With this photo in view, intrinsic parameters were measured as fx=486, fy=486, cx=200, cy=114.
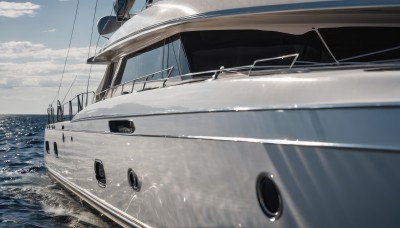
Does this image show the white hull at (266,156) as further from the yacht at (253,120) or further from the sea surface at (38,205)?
the sea surface at (38,205)

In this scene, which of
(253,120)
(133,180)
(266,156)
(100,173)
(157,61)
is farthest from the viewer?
(100,173)

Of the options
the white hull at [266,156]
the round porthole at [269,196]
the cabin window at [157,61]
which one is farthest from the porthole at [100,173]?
the round porthole at [269,196]

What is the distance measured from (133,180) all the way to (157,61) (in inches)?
65.7

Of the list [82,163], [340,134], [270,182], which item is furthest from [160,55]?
[340,134]

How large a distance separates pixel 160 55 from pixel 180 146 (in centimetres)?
218

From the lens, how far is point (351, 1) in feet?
14.5

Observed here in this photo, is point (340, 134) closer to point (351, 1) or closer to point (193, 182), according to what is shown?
point (193, 182)

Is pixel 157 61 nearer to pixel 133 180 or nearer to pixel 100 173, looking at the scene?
pixel 133 180

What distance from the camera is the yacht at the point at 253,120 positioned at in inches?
107

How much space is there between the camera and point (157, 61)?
632 centimetres

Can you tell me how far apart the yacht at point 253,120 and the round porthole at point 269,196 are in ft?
0.03

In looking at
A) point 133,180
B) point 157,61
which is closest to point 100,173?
point 133,180

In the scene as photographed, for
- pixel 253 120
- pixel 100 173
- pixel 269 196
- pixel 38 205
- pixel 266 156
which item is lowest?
pixel 38 205

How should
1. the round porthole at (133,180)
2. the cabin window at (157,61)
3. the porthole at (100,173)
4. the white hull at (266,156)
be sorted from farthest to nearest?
the porthole at (100,173)
the cabin window at (157,61)
the round porthole at (133,180)
the white hull at (266,156)
